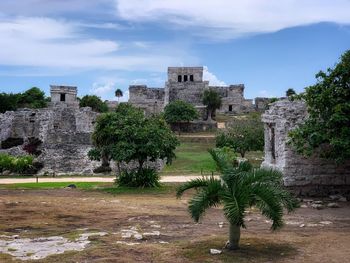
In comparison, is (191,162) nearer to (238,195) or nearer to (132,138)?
(132,138)

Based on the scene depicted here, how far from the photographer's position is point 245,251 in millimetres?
9414

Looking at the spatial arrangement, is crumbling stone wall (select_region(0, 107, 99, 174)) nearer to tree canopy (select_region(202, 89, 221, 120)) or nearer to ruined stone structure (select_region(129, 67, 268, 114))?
tree canopy (select_region(202, 89, 221, 120))

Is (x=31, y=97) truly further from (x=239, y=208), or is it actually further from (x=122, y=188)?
(x=239, y=208)

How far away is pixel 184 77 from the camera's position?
79.7 metres

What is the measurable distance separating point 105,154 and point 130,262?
12.9 m

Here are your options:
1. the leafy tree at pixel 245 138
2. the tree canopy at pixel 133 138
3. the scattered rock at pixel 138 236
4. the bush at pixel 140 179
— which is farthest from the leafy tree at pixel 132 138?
the leafy tree at pixel 245 138

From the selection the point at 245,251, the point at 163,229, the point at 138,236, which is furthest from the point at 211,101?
the point at 245,251

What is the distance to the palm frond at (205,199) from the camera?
31.6ft

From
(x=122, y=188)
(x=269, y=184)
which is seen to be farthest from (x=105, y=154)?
(x=269, y=184)

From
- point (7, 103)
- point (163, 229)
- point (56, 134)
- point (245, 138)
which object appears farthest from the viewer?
point (7, 103)

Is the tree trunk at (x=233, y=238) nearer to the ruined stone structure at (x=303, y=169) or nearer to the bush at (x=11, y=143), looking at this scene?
the ruined stone structure at (x=303, y=169)

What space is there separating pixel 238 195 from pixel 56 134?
1086 inches

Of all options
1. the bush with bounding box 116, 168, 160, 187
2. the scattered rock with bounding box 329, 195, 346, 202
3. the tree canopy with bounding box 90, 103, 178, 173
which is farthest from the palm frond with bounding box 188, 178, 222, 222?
the bush with bounding box 116, 168, 160, 187

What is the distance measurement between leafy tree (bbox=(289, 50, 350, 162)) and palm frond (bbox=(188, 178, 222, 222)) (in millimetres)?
5679
